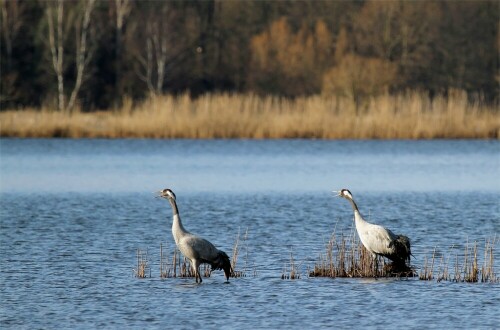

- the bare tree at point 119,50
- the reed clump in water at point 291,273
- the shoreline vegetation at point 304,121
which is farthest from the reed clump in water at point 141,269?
the bare tree at point 119,50

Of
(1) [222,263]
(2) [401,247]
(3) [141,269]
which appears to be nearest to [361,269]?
(2) [401,247]

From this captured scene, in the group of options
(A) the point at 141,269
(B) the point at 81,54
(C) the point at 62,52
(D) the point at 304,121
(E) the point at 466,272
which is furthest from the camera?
(C) the point at 62,52

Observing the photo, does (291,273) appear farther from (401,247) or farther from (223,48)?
(223,48)

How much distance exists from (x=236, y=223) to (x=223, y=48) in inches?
1776

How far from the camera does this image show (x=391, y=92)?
5738cm

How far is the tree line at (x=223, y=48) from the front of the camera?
180ft

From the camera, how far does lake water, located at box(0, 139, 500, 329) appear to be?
1142cm

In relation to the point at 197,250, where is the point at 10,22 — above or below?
above

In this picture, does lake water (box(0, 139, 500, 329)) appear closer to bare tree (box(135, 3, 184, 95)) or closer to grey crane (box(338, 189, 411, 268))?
grey crane (box(338, 189, 411, 268))

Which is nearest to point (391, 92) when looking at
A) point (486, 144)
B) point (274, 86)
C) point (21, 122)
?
point (274, 86)

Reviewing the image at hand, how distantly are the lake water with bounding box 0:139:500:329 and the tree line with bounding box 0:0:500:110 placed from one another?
1340 centimetres

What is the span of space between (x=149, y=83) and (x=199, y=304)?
144 ft

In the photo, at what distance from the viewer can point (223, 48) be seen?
6425cm

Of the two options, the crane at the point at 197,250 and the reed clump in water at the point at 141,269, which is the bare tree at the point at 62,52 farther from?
the crane at the point at 197,250
